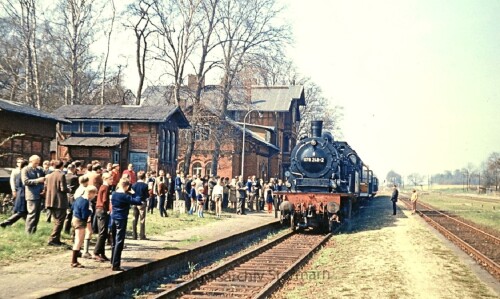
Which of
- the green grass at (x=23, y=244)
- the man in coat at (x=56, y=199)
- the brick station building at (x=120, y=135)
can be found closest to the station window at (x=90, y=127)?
the brick station building at (x=120, y=135)

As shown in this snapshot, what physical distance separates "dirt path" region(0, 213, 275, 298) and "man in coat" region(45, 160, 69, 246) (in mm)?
586

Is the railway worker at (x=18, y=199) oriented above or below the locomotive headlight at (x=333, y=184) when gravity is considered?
below

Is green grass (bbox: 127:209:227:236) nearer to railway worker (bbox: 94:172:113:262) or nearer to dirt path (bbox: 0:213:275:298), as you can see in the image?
dirt path (bbox: 0:213:275:298)

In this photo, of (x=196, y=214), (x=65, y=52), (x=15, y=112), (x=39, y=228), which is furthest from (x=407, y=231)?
(x=65, y=52)

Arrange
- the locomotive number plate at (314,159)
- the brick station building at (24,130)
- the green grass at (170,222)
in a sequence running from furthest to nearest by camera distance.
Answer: the brick station building at (24,130)
the locomotive number plate at (314,159)
the green grass at (170,222)

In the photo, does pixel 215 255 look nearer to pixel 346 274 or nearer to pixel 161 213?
pixel 346 274

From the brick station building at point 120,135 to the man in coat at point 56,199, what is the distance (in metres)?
16.1

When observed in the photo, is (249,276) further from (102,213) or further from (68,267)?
(68,267)

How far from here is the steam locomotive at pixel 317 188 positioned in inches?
718

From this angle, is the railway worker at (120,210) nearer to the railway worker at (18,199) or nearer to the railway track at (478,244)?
the railway worker at (18,199)

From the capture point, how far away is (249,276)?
1058 cm

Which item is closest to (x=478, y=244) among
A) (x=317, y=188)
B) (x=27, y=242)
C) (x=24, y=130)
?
(x=317, y=188)

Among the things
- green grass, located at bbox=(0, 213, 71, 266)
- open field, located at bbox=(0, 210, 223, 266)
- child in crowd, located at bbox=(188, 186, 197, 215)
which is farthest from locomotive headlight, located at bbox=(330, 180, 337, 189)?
green grass, located at bbox=(0, 213, 71, 266)

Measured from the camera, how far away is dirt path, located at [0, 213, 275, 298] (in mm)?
7696
